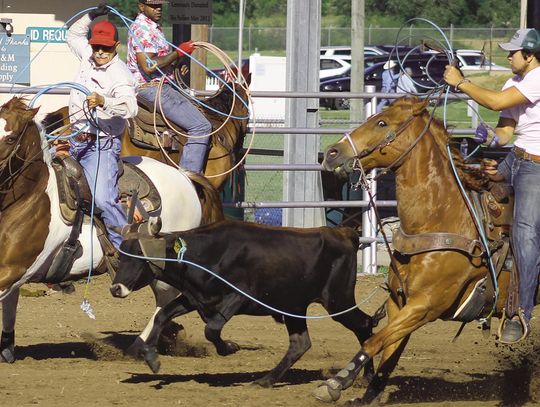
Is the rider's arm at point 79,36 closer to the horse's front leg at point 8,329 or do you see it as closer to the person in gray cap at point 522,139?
the horse's front leg at point 8,329

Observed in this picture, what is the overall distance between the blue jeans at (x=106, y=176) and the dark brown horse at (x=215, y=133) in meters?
0.94

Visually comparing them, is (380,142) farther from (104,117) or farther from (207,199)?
(207,199)

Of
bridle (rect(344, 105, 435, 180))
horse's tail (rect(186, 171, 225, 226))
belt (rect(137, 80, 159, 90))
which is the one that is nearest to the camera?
bridle (rect(344, 105, 435, 180))

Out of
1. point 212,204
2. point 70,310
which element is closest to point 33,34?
point 70,310

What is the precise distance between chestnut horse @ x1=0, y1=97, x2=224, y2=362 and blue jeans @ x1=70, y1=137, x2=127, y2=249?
22 centimetres

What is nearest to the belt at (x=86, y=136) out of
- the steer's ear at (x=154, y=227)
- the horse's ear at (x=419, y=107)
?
the steer's ear at (x=154, y=227)

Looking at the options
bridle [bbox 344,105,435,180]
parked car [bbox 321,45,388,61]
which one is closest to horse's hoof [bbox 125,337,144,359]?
bridle [bbox 344,105,435,180]

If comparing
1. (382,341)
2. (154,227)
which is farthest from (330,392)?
(154,227)

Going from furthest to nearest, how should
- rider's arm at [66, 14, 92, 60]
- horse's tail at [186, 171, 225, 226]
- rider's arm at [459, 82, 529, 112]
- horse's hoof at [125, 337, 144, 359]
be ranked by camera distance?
horse's tail at [186, 171, 225, 226] → rider's arm at [66, 14, 92, 60] → horse's hoof at [125, 337, 144, 359] → rider's arm at [459, 82, 529, 112]

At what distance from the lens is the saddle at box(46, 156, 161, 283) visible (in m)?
8.03

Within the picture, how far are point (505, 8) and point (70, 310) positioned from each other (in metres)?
38.7

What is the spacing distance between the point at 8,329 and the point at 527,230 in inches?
151

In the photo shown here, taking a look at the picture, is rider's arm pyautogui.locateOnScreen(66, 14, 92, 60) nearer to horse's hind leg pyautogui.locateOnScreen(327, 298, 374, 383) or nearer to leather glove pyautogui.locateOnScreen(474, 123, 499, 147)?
horse's hind leg pyautogui.locateOnScreen(327, 298, 374, 383)

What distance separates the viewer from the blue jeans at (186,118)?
9516 millimetres
